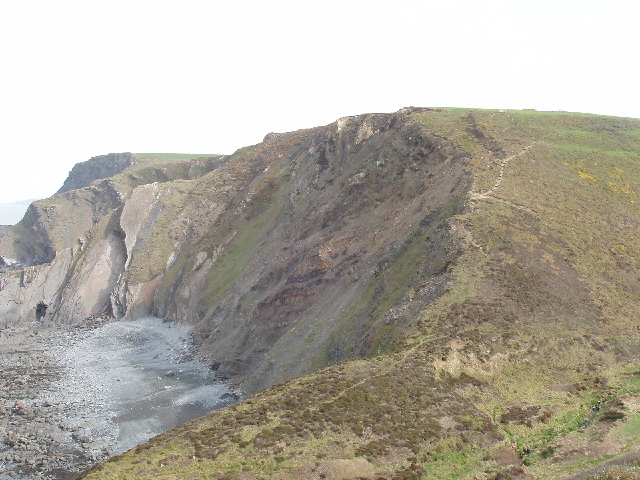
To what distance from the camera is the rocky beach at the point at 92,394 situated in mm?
37594

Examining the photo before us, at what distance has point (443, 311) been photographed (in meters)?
30.9

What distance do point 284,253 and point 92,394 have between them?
25717 millimetres

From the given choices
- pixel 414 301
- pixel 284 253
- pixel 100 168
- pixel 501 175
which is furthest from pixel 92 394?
pixel 100 168

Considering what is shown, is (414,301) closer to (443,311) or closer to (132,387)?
(443,311)

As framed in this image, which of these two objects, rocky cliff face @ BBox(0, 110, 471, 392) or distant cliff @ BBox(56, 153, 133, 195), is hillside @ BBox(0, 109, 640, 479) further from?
distant cliff @ BBox(56, 153, 133, 195)

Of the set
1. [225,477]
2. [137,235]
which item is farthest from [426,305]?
[137,235]

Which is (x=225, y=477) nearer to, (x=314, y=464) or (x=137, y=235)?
(x=314, y=464)

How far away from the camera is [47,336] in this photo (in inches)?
3108

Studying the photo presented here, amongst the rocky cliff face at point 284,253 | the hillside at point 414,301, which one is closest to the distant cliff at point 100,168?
the rocky cliff face at point 284,253

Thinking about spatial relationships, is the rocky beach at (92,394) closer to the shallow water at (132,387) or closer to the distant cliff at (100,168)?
the shallow water at (132,387)

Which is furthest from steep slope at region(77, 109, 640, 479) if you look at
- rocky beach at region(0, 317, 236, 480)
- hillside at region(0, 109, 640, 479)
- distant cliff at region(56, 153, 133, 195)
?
distant cliff at region(56, 153, 133, 195)

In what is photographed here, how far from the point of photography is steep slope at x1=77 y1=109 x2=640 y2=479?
19578mm

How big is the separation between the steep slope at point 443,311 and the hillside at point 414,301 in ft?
0.43

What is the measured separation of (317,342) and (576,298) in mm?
19720
